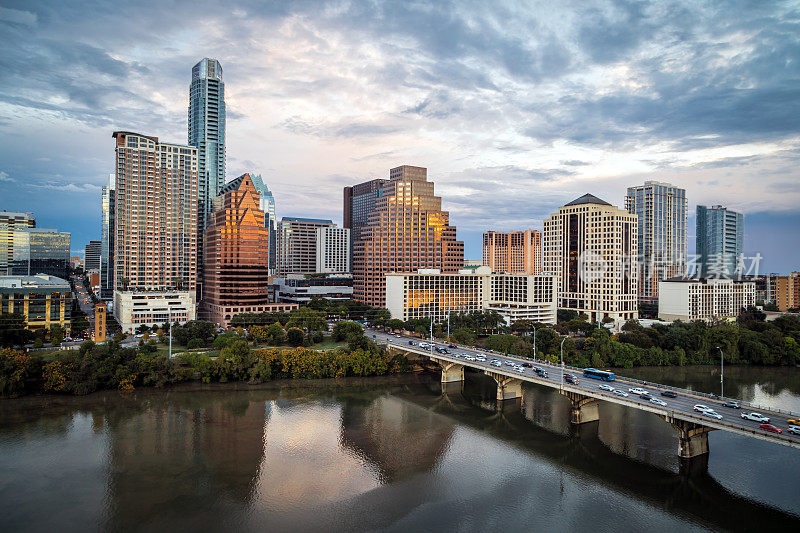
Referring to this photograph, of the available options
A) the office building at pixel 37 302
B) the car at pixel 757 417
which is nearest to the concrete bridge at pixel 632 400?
the car at pixel 757 417

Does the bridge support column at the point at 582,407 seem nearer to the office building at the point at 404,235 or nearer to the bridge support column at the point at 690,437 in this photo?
the bridge support column at the point at 690,437

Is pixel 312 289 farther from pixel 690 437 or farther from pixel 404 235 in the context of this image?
pixel 690 437

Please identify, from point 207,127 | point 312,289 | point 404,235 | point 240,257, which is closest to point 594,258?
point 404,235

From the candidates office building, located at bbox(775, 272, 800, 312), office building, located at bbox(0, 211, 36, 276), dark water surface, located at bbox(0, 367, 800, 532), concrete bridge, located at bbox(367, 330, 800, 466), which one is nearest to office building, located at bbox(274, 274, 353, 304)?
concrete bridge, located at bbox(367, 330, 800, 466)

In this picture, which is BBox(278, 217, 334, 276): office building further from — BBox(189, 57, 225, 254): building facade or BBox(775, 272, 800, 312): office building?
BBox(775, 272, 800, 312): office building

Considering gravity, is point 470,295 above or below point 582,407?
above

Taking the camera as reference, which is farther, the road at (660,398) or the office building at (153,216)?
the office building at (153,216)
